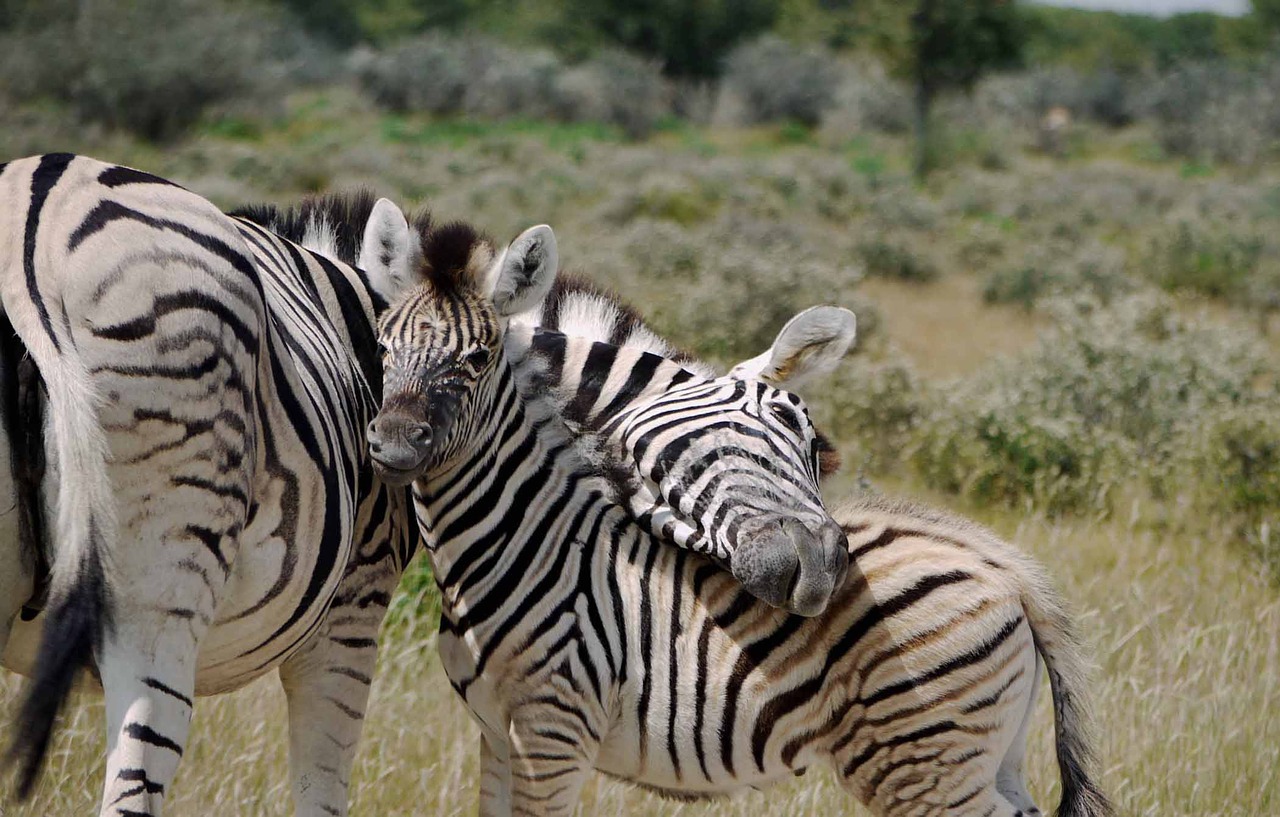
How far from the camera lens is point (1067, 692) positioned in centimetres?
340

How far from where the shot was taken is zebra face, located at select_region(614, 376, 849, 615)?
3094mm

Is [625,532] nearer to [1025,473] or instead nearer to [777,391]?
[777,391]

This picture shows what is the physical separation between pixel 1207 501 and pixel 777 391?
478 cm

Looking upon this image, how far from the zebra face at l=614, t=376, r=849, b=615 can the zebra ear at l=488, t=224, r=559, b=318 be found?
18.0 inches

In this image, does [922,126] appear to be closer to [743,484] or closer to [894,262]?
[894,262]

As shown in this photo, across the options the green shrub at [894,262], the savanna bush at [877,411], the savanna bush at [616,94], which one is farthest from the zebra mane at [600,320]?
the savanna bush at [616,94]

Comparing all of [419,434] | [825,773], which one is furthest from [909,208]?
[419,434]

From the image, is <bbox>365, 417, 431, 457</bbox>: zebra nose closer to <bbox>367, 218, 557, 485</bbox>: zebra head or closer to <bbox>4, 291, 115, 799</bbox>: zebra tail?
<bbox>367, 218, 557, 485</bbox>: zebra head

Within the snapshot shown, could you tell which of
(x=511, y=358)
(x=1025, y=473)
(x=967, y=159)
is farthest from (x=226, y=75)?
(x=511, y=358)

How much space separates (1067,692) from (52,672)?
99.4 inches

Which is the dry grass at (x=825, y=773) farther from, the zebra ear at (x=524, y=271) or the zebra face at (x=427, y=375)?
the zebra ear at (x=524, y=271)

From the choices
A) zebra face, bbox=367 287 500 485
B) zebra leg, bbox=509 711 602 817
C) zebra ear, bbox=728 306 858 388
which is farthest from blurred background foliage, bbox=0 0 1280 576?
zebra face, bbox=367 287 500 485

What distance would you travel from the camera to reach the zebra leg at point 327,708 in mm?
3418

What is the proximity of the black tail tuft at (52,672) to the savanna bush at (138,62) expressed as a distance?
28.8 metres
